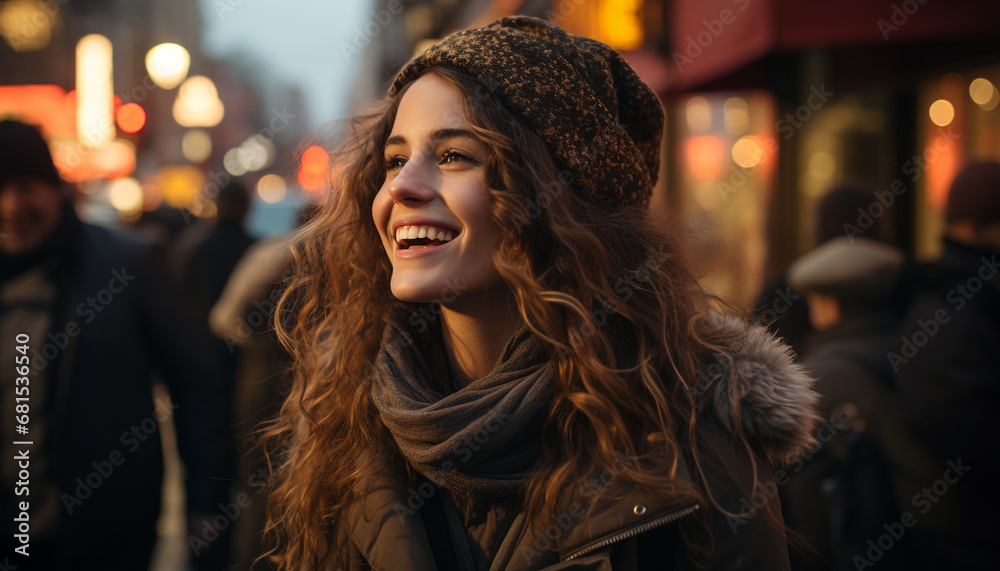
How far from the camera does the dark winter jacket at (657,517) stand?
1.84 m

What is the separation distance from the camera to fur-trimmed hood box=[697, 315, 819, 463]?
6.28 feet

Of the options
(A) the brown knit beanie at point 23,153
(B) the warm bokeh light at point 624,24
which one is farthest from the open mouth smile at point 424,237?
(B) the warm bokeh light at point 624,24

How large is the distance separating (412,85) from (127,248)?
188 centimetres

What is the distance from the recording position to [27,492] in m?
3.03

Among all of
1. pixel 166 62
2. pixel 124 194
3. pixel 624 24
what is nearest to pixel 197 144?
pixel 124 194


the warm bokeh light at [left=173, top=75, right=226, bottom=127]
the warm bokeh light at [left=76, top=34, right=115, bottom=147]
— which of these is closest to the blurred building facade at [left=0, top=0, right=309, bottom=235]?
the warm bokeh light at [left=173, top=75, right=226, bottom=127]

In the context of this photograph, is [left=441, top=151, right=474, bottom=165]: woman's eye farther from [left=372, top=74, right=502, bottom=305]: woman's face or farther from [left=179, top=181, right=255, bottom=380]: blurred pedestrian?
[left=179, top=181, right=255, bottom=380]: blurred pedestrian

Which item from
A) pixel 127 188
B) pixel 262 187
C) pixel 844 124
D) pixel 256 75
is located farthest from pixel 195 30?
pixel 844 124

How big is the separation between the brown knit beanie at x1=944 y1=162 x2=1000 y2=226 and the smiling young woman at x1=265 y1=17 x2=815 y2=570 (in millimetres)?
2134

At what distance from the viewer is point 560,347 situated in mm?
2049

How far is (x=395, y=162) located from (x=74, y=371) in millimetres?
1802

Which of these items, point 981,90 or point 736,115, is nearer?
point 981,90

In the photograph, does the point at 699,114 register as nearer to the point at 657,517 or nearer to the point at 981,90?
the point at 981,90

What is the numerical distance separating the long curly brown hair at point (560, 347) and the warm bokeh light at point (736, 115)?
7.37 metres
